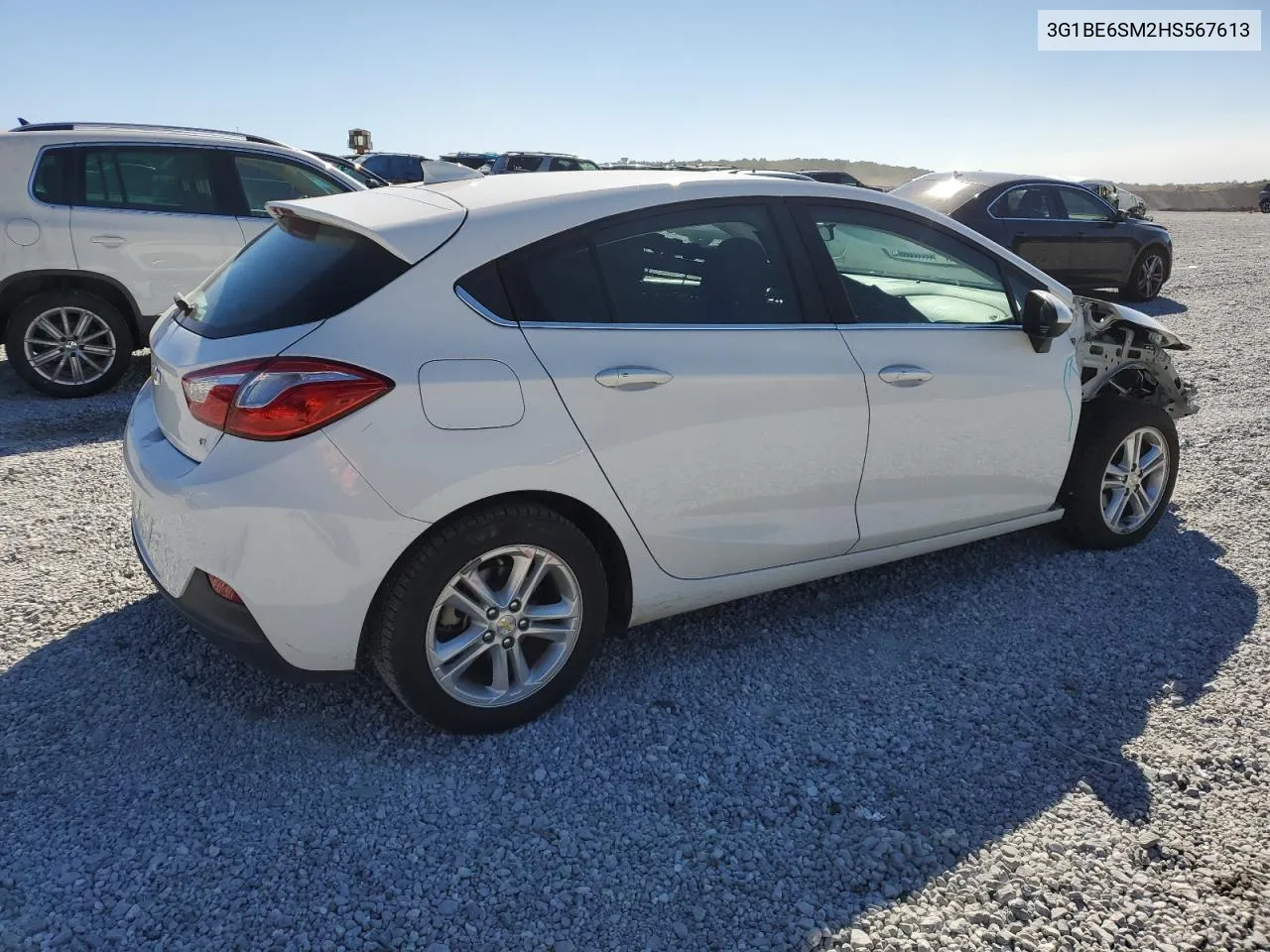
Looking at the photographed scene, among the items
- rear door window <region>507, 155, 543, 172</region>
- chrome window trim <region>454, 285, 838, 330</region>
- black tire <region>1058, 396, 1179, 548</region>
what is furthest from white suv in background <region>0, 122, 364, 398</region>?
rear door window <region>507, 155, 543, 172</region>

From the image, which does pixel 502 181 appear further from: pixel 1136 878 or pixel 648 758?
pixel 1136 878

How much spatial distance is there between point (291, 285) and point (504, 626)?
121 cm

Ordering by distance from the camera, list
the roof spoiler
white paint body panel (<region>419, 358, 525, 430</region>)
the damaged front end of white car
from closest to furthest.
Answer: white paint body panel (<region>419, 358, 525, 430</region>) < the roof spoiler < the damaged front end of white car

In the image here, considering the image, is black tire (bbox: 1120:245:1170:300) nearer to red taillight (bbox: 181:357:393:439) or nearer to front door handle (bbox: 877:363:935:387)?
front door handle (bbox: 877:363:935:387)

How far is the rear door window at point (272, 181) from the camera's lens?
7648 millimetres

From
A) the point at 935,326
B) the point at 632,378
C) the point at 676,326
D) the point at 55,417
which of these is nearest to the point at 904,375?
the point at 935,326

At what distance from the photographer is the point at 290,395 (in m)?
2.70

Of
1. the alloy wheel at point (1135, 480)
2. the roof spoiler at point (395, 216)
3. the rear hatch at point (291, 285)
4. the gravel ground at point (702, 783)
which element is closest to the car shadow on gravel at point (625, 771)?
the gravel ground at point (702, 783)

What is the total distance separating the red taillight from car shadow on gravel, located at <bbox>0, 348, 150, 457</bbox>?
3.98m

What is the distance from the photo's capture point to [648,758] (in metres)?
3.09

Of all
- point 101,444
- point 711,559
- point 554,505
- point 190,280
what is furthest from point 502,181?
point 190,280

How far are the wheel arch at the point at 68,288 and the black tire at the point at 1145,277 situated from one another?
11.3m

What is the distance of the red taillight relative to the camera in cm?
269

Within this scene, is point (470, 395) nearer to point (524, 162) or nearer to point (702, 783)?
point (702, 783)
